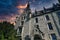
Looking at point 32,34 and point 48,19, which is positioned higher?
point 48,19

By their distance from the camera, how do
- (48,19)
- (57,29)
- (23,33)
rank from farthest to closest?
1. (23,33)
2. (48,19)
3. (57,29)

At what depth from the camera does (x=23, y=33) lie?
38.2 m

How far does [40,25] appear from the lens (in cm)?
3647

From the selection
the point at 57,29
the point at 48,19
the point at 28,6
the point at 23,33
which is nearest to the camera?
the point at 57,29

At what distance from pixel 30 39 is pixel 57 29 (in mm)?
8232

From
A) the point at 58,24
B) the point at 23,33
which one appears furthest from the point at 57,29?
the point at 23,33

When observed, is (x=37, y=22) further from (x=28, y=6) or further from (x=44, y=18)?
(x=28, y=6)

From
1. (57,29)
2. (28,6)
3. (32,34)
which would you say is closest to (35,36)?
(32,34)

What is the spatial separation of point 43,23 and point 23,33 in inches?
262

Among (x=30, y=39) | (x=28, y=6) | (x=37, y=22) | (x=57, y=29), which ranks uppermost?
(x=28, y=6)

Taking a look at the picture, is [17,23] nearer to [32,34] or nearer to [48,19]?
[32,34]

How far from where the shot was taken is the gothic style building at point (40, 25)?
1337 inches

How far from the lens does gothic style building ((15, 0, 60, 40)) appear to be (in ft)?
111

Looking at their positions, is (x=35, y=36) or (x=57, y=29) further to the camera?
(x=35, y=36)
